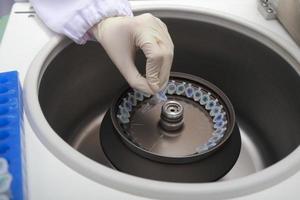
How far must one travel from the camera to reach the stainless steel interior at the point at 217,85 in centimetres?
81

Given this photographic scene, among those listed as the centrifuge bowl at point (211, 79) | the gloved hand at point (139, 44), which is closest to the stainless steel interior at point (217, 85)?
the centrifuge bowl at point (211, 79)

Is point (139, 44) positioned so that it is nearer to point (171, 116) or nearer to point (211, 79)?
point (171, 116)

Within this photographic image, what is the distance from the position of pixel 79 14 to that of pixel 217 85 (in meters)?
0.42

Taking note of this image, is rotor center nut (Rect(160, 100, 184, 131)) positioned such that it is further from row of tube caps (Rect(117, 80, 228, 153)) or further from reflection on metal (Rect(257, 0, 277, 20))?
reflection on metal (Rect(257, 0, 277, 20))

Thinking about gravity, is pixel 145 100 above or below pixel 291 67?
below

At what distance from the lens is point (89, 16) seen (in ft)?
2.47

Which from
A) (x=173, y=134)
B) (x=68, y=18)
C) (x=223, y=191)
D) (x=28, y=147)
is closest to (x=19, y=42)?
(x=68, y=18)

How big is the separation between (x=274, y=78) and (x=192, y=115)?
8.5 inches

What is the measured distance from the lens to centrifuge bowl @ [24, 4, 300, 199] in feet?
2.58

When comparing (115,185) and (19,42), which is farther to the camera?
(19,42)

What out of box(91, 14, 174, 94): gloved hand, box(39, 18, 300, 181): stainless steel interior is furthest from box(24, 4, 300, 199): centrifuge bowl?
box(91, 14, 174, 94): gloved hand

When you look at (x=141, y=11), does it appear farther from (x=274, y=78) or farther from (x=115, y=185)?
(x=115, y=185)

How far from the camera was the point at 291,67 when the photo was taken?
30.5 inches

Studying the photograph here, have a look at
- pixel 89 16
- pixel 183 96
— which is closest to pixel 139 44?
pixel 89 16
